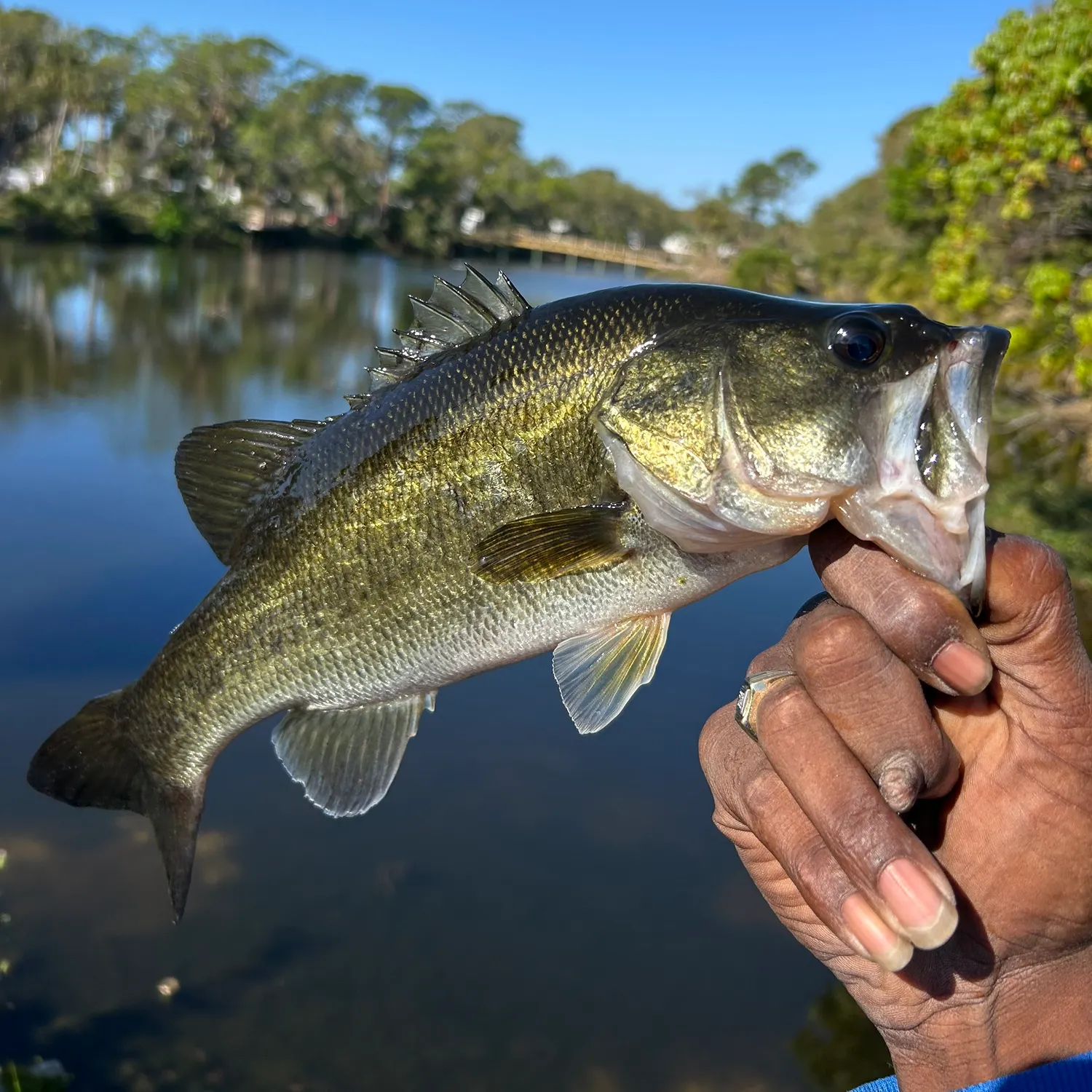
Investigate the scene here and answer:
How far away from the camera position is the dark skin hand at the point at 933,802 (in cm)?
151

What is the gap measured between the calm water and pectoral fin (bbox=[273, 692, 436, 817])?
9.62 ft

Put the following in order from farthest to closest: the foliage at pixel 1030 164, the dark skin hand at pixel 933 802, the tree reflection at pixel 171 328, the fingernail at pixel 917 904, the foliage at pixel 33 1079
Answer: the tree reflection at pixel 171 328 < the foliage at pixel 1030 164 < the foliage at pixel 33 1079 < the dark skin hand at pixel 933 802 < the fingernail at pixel 917 904

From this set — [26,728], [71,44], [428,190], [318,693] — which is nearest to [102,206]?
[71,44]

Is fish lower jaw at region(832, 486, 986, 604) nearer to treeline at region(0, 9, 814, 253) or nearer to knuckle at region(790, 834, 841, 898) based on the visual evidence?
knuckle at region(790, 834, 841, 898)

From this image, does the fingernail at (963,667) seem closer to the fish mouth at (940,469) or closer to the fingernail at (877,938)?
the fish mouth at (940,469)

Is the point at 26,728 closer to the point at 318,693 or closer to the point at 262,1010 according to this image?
the point at 262,1010

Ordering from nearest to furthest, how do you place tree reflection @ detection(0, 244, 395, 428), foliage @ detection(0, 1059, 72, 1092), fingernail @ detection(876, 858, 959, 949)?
fingernail @ detection(876, 858, 959, 949), foliage @ detection(0, 1059, 72, 1092), tree reflection @ detection(0, 244, 395, 428)

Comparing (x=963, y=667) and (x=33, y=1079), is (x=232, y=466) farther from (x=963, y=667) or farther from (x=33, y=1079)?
(x=33, y=1079)

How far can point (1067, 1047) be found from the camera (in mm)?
1873

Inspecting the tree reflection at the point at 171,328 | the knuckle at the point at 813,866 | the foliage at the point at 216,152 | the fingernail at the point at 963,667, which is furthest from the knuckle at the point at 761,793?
the foliage at the point at 216,152

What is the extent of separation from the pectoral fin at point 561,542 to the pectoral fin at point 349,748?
0.54 m

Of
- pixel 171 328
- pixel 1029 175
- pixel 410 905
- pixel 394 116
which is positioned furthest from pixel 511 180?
pixel 410 905

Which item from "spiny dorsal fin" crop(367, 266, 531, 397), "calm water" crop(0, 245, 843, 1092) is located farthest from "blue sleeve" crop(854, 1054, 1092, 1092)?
"calm water" crop(0, 245, 843, 1092)

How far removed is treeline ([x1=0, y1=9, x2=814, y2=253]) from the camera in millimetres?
50438
